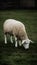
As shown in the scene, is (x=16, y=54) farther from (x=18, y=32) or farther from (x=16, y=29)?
(x=16, y=29)

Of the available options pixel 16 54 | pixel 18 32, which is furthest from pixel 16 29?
pixel 16 54

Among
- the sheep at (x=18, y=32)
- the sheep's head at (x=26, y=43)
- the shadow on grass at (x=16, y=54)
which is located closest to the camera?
the shadow on grass at (x=16, y=54)

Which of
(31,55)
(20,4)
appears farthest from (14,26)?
(20,4)

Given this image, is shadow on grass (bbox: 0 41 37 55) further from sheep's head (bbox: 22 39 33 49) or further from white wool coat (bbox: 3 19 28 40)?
white wool coat (bbox: 3 19 28 40)

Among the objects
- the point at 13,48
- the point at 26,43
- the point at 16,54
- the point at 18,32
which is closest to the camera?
the point at 16,54

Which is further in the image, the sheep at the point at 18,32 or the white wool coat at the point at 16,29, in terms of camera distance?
the white wool coat at the point at 16,29

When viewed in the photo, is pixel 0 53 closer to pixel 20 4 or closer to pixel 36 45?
pixel 36 45

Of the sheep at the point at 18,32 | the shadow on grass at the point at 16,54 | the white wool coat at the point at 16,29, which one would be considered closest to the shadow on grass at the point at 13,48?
the shadow on grass at the point at 16,54

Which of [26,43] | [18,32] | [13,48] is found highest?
[18,32]

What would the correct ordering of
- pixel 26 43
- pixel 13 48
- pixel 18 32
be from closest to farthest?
pixel 26 43
pixel 18 32
pixel 13 48

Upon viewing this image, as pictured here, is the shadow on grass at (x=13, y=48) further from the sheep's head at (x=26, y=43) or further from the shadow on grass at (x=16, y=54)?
the sheep's head at (x=26, y=43)

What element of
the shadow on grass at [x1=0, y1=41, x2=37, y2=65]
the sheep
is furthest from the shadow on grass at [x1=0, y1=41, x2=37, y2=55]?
the sheep

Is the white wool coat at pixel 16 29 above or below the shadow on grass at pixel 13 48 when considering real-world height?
above

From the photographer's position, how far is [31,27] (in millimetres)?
12070
